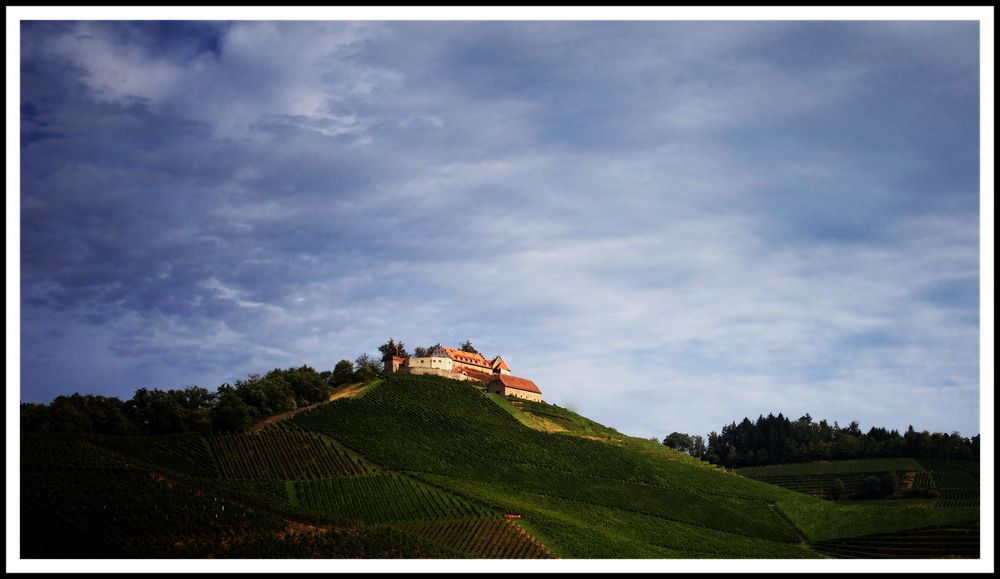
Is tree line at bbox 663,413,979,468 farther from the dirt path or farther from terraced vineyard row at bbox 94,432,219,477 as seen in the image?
terraced vineyard row at bbox 94,432,219,477

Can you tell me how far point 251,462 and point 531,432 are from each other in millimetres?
25771

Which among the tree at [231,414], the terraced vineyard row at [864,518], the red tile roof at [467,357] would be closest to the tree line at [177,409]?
the tree at [231,414]

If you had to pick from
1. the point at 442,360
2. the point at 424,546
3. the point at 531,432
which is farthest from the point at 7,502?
the point at 442,360

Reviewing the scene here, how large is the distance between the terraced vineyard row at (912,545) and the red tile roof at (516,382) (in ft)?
124

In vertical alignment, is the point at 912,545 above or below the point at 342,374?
below

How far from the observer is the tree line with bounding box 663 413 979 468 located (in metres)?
99.0

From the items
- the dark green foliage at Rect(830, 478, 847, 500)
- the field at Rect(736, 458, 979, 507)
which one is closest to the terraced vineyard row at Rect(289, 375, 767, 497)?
the dark green foliage at Rect(830, 478, 847, 500)

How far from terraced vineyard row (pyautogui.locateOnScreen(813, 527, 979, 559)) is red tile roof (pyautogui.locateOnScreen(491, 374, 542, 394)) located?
1487 inches

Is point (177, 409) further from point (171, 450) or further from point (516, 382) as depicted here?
point (516, 382)

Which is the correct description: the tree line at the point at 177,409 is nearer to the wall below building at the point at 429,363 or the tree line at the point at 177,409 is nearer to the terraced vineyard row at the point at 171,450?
the terraced vineyard row at the point at 171,450

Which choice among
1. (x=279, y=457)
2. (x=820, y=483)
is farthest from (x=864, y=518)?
(x=279, y=457)

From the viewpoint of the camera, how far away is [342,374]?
88.0m

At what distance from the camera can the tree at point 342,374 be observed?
87.6 metres

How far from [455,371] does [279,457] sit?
36.0 m
